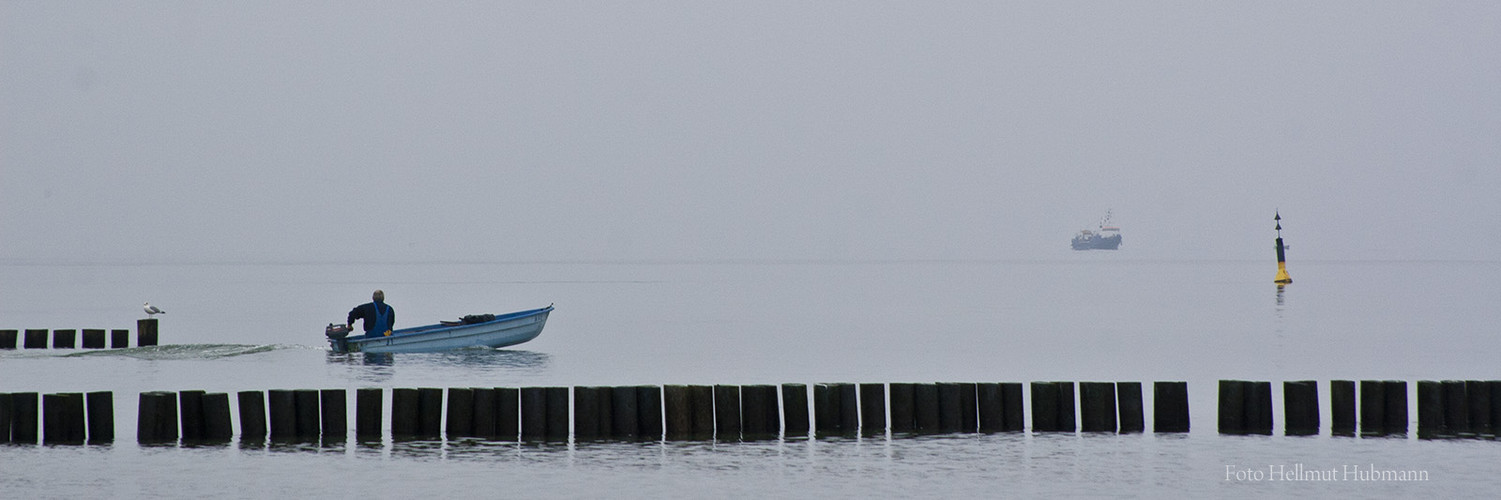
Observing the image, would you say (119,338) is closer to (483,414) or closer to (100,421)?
(100,421)

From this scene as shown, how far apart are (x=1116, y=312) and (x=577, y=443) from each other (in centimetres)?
6811

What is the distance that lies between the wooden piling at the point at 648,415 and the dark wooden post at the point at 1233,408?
8.01m

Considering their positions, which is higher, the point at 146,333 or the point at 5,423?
the point at 146,333

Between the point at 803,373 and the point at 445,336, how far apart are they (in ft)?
33.1

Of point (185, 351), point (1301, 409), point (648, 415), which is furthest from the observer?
point (185, 351)

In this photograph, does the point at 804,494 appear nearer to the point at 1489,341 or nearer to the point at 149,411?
the point at 149,411

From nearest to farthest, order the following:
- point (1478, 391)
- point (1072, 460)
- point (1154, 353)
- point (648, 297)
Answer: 1. point (1072, 460)
2. point (1478, 391)
3. point (1154, 353)
4. point (648, 297)

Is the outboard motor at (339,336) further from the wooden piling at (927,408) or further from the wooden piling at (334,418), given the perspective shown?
the wooden piling at (927,408)

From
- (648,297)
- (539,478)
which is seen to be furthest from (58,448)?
(648,297)

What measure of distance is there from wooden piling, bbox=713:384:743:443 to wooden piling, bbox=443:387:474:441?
11.0ft

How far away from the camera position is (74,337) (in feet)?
139

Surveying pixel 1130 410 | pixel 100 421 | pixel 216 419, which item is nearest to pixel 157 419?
pixel 216 419

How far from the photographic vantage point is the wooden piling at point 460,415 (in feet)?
64.3

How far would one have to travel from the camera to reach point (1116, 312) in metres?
83.3
